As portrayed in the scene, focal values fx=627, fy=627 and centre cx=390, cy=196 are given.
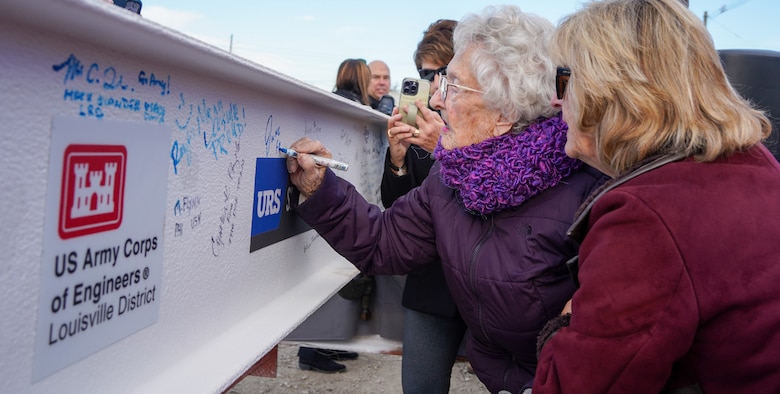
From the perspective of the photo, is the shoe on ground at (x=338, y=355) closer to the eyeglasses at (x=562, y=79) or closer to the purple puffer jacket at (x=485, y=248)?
the purple puffer jacket at (x=485, y=248)

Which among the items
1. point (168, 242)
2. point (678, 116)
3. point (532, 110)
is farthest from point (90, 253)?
Answer: point (532, 110)

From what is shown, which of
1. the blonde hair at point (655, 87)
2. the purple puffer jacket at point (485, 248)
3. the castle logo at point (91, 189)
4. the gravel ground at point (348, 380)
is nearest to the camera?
the castle logo at point (91, 189)

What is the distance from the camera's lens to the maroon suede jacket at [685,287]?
1.06m

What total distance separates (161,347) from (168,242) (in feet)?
0.68

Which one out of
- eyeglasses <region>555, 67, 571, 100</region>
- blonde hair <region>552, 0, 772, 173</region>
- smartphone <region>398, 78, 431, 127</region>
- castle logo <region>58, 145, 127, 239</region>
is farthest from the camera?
smartphone <region>398, 78, 431, 127</region>

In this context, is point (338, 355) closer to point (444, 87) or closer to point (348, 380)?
point (348, 380)

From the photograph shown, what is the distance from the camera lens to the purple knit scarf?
1676mm

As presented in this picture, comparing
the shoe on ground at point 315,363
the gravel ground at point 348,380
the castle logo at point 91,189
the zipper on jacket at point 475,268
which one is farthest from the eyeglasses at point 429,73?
the shoe on ground at point 315,363

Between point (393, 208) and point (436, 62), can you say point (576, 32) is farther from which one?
point (436, 62)

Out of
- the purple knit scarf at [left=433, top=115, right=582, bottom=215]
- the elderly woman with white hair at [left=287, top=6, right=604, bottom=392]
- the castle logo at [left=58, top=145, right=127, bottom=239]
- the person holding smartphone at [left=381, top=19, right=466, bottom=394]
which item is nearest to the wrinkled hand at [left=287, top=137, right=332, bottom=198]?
the elderly woman with white hair at [left=287, top=6, right=604, bottom=392]

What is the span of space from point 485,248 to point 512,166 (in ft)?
0.77

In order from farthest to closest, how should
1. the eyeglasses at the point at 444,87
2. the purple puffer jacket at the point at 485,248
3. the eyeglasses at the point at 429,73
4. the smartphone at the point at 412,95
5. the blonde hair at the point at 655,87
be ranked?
1. the eyeglasses at the point at 429,73
2. the smartphone at the point at 412,95
3. the eyeglasses at the point at 444,87
4. the purple puffer jacket at the point at 485,248
5. the blonde hair at the point at 655,87

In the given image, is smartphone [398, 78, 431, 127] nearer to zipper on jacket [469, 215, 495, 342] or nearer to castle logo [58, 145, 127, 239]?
zipper on jacket [469, 215, 495, 342]

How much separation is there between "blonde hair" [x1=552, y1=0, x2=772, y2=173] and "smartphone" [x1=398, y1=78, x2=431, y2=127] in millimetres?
1148
